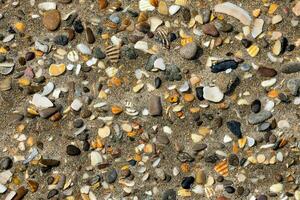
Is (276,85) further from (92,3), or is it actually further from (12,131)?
(12,131)

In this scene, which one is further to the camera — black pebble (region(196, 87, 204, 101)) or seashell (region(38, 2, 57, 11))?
seashell (region(38, 2, 57, 11))

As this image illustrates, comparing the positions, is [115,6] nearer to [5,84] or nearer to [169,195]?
[5,84]

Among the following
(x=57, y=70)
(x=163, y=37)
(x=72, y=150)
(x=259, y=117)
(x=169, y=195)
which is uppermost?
(x=163, y=37)

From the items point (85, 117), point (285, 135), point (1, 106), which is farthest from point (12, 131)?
point (285, 135)

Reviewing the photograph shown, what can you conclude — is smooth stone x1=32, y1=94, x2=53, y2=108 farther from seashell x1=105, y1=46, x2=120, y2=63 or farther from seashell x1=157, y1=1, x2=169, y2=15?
seashell x1=157, y1=1, x2=169, y2=15

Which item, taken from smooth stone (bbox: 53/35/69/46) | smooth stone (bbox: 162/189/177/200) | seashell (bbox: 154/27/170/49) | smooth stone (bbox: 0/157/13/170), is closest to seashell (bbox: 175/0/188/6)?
seashell (bbox: 154/27/170/49)

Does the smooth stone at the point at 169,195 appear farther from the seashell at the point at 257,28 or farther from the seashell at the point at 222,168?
the seashell at the point at 257,28

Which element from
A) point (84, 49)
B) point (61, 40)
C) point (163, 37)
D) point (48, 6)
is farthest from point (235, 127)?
point (48, 6)
